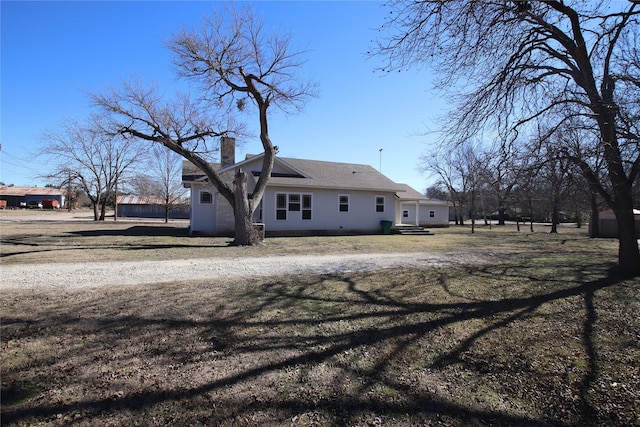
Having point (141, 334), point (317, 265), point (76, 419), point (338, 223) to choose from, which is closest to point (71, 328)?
point (141, 334)

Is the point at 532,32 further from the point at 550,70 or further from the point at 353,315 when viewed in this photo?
the point at 353,315

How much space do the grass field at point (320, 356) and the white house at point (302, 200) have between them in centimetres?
1333

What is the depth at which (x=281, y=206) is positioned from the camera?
19703 millimetres

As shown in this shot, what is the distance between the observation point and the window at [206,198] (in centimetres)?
1909

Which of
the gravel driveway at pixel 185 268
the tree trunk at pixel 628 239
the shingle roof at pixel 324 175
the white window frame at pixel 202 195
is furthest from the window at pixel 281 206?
the tree trunk at pixel 628 239

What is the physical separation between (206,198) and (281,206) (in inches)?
170

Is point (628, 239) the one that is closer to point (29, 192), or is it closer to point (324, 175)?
point (324, 175)

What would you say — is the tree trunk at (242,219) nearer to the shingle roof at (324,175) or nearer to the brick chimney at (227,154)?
the shingle roof at (324,175)

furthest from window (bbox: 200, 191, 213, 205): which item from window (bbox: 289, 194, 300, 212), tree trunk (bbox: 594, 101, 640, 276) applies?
tree trunk (bbox: 594, 101, 640, 276)

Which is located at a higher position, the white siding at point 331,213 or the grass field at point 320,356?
the white siding at point 331,213

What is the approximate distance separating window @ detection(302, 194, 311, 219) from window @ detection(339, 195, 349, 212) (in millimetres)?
2097

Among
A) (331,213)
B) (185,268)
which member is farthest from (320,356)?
(331,213)

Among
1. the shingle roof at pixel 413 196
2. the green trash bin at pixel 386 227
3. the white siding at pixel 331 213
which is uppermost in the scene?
the shingle roof at pixel 413 196

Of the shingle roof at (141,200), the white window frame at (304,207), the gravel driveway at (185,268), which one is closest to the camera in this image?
the gravel driveway at (185,268)
